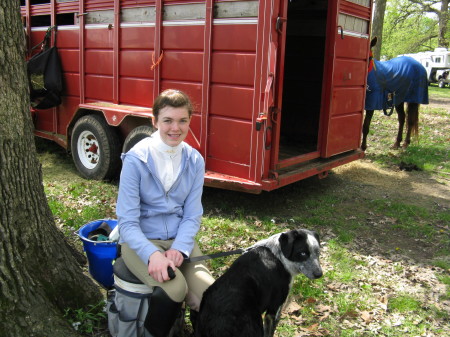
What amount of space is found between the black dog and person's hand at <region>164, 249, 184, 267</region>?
242 millimetres

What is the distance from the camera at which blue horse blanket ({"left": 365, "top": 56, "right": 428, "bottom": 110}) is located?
8.44 m

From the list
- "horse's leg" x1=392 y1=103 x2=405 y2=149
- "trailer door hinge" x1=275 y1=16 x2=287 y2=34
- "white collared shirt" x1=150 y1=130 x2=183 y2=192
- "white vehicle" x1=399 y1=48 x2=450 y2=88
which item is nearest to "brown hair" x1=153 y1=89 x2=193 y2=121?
"white collared shirt" x1=150 y1=130 x2=183 y2=192

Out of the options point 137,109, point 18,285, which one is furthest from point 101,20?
point 18,285

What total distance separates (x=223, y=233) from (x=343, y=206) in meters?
2.03

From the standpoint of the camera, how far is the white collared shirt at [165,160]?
9.33 ft

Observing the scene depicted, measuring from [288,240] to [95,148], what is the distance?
4599mm

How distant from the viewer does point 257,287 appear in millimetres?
2705

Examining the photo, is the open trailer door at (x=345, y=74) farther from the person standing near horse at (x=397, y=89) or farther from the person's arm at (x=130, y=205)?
the person's arm at (x=130, y=205)

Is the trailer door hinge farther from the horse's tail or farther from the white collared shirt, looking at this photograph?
the horse's tail

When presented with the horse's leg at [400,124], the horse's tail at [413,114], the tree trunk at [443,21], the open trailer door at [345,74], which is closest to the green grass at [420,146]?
the horse's leg at [400,124]

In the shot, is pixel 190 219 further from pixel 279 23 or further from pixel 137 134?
pixel 137 134

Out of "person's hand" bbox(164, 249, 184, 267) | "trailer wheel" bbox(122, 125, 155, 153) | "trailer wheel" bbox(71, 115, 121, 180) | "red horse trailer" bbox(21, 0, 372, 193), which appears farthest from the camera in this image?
"trailer wheel" bbox(71, 115, 121, 180)

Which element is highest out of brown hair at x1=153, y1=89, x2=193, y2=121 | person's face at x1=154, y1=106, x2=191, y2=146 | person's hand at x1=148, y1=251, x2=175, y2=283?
brown hair at x1=153, y1=89, x2=193, y2=121

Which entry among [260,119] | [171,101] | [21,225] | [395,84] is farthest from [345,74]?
[21,225]
